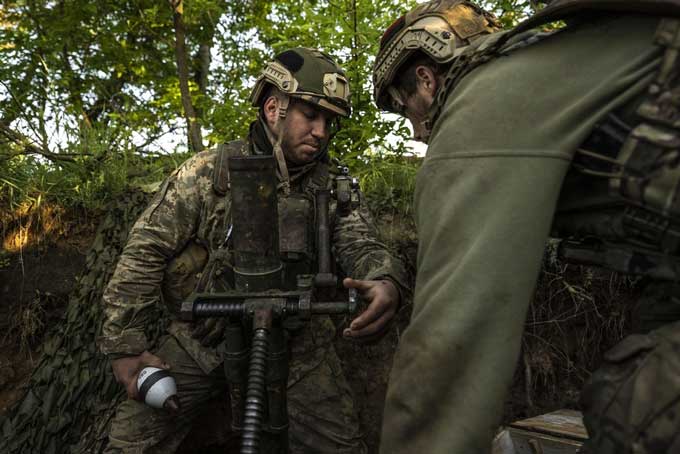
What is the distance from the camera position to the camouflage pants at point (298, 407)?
9.27 feet

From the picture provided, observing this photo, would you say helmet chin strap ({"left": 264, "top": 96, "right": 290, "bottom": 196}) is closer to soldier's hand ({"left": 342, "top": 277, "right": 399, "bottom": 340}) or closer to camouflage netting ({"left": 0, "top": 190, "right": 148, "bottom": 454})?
soldier's hand ({"left": 342, "top": 277, "right": 399, "bottom": 340})

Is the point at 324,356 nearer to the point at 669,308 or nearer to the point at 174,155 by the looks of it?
the point at 669,308

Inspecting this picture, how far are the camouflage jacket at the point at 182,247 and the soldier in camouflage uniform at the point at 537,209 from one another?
147 cm

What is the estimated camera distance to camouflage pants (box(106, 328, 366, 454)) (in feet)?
9.27

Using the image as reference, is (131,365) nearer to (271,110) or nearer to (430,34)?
(271,110)

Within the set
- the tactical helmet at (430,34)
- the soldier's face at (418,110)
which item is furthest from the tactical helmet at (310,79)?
the soldier's face at (418,110)

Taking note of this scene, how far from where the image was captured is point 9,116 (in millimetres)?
4898

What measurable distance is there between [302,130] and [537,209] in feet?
6.40

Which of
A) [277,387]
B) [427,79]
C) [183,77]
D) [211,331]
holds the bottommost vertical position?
[277,387]

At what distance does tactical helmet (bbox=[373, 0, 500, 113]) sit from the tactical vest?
409mm

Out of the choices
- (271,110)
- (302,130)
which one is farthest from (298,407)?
(271,110)

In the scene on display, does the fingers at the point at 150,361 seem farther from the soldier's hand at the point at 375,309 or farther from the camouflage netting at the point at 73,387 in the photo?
the soldier's hand at the point at 375,309

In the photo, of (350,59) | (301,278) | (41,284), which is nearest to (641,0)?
(301,278)

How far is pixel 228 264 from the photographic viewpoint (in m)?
2.75
